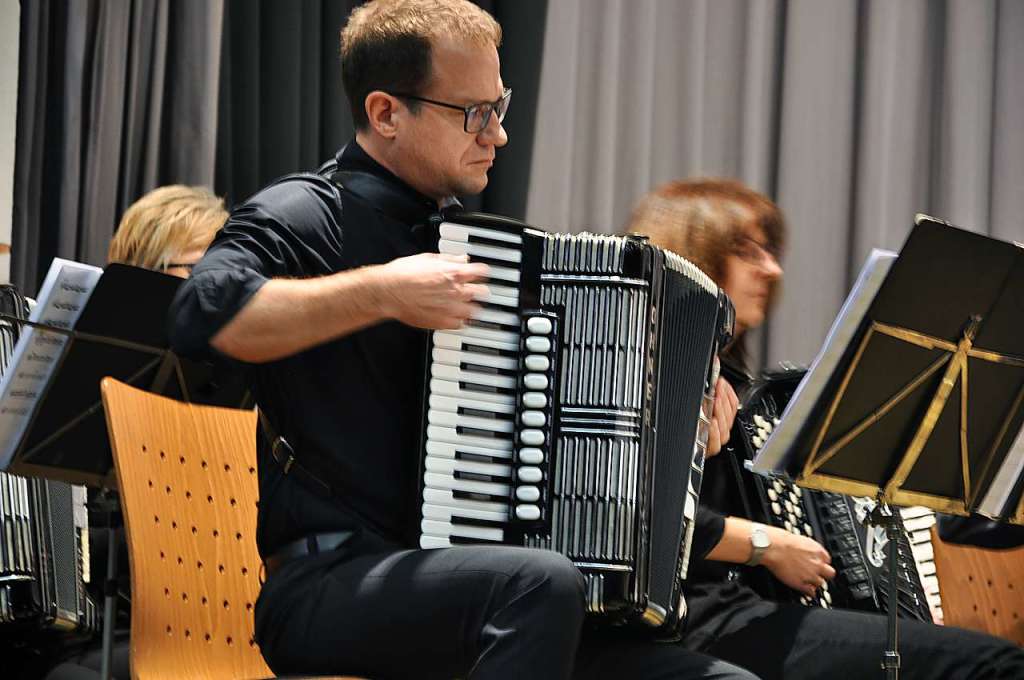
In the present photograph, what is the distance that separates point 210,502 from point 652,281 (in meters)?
0.81

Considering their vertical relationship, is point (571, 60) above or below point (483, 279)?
above

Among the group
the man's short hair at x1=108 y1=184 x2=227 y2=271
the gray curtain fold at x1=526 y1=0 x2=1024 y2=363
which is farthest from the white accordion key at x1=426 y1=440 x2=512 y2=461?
the gray curtain fold at x1=526 y1=0 x2=1024 y2=363

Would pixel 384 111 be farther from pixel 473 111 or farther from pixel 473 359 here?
pixel 473 359

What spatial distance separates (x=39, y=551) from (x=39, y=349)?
17.7 inches

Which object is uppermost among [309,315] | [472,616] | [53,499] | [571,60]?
[571,60]

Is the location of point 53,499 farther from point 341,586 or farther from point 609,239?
point 609,239

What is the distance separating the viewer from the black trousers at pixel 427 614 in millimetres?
1622

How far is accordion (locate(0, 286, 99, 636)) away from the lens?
95.5 inches

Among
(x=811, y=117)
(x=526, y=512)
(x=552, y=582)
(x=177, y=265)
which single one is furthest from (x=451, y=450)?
(x=811, y=117)

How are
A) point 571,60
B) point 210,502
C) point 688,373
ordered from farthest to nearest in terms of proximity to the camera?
1. point 571,60
2. point 210,502
3. point 688,373

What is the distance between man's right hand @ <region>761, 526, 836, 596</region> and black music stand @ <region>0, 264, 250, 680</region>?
1.08 m

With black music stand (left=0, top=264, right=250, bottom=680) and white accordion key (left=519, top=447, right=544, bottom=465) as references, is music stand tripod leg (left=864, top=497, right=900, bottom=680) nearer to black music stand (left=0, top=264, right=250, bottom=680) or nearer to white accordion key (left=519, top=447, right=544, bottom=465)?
white accordion key (left=519, top=447, right=544, bottom=465)

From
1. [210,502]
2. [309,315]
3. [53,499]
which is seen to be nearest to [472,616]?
[309,315]

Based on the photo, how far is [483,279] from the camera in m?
1.79
